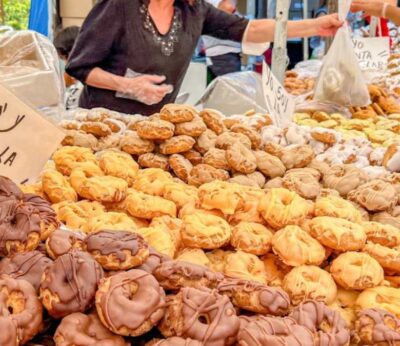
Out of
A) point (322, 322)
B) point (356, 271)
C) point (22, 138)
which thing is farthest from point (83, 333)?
point (22, 138)

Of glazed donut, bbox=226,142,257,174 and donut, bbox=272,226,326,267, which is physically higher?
donut, bbox=272,226,326,267

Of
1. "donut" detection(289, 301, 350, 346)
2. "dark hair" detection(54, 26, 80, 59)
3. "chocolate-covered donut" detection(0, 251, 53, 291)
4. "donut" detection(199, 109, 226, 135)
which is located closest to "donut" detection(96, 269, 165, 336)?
"chocolate-covered donut" detection(0, 251, 53, 291)

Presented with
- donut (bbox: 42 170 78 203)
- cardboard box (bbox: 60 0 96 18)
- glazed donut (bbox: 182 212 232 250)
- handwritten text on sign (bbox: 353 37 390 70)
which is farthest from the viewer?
cardboard box (bbox: 60 0 96 18)

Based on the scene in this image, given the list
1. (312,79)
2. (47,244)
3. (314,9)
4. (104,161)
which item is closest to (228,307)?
(47,244)

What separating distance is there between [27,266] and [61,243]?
69mm

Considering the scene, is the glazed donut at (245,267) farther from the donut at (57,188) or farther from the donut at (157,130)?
the donut at (157,130)

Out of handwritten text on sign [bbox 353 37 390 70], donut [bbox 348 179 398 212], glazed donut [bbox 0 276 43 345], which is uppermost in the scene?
glazed donut [bbox 0 276 43 345]

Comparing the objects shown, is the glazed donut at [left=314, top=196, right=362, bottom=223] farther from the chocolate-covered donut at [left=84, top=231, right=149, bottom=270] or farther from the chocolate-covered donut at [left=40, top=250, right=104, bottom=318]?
the chocolate-covered donut at [left=40, top=250, right=104, bottom=318]

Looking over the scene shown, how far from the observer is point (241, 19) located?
314 centimetres

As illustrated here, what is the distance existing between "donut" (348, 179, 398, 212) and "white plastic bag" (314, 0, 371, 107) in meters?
1.42

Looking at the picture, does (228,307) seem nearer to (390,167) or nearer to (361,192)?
(361,192)

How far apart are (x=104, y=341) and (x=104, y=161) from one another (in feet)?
2.88

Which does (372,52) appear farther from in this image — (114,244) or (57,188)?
(114,244)

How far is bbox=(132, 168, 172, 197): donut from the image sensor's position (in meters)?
1.51
